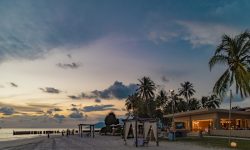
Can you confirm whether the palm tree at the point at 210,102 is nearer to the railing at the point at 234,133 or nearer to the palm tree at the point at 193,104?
the palm tree at the point at 193,104

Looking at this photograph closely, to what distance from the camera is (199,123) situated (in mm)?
62781

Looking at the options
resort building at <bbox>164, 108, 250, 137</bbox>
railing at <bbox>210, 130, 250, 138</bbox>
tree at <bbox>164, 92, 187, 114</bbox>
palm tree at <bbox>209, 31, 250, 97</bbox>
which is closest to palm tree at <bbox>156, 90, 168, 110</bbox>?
tree at <bbox>164, 92, 187, 114</bbox>

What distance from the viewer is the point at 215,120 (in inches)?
2152

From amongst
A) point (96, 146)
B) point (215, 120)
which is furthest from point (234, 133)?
point (96, 146)

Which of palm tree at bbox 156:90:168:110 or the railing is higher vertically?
palm tree at bbox 156:90:168:110

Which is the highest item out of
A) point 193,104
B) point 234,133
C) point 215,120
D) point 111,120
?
point 193,104

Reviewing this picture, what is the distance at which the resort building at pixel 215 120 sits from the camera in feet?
173

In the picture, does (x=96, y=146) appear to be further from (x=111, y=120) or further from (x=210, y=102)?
(x=210, y=102)

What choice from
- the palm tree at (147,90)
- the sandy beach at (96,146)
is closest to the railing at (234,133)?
the sandy beach at (96,146)

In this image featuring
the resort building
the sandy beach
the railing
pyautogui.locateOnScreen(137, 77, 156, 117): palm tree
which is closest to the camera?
the sandy beach

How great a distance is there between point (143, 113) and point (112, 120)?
36.5 ft

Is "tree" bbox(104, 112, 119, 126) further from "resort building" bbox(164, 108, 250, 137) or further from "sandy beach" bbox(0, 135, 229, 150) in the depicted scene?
"sandy beach" bbox(0, 135, 229, 150)

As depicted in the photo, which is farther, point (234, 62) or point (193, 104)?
point (193, 104)

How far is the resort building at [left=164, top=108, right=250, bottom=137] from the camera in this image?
5269 centimetres
